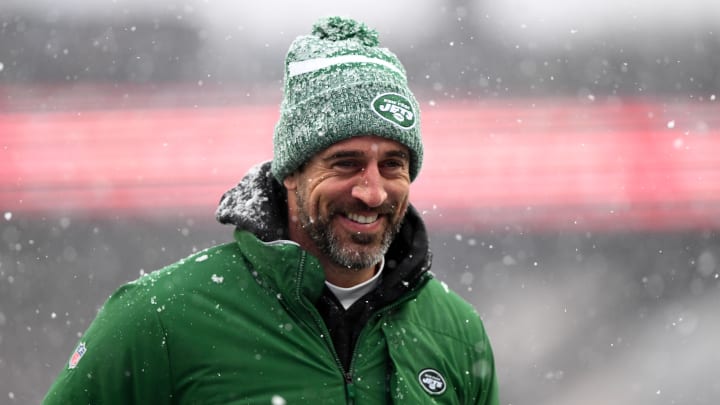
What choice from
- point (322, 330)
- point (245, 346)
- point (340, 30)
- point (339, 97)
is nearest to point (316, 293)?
point (322, 330)

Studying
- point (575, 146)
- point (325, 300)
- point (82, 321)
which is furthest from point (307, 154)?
point (82, 321)

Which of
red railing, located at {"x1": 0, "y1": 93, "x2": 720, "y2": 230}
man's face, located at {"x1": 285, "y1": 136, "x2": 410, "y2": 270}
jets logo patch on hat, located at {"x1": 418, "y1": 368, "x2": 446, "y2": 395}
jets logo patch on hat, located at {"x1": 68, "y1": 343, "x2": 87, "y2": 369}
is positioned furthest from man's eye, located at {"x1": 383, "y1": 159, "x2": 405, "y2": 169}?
red railing, located at {"x1": 0, "y1": 93, "x2": 720, "y2": 230}

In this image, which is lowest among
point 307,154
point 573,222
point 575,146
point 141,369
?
point 141,369

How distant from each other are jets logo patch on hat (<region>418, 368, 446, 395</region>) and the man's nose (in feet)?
1.49

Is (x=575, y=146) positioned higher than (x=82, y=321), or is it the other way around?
(x=575, y=146)

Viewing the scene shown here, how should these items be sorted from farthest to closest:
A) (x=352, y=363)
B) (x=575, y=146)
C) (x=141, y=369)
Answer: (x=575, y=146), (x=352, y=363), (x=141, y=369)

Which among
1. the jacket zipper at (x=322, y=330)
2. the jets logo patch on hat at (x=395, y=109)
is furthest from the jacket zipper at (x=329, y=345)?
the jets logo patch on hat at (x=395, y=109)

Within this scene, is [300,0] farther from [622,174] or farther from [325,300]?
[325,300]

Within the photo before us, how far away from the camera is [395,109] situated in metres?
2.39

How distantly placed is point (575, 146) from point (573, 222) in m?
0.51

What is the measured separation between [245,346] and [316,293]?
0.70 ft

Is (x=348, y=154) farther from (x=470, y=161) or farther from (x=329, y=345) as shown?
(x=470, y=161)

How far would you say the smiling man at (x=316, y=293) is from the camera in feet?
6.98

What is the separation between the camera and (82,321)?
6023mm
